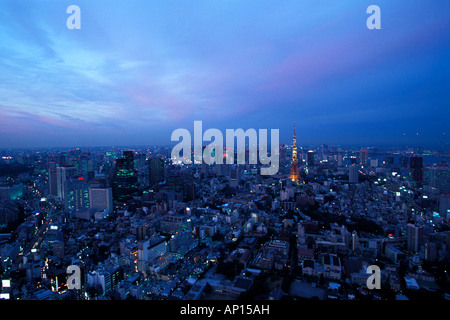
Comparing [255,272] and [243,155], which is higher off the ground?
[243,155]

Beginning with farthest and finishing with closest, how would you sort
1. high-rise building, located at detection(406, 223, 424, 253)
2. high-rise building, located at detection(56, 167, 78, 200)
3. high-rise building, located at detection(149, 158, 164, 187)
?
high-rise building, located at detection(149, 158, 164, 187) → high-rise building, located at detection(56, 167, 78, 200) → high-rise building, located at detection(406, 223, 424, 253)

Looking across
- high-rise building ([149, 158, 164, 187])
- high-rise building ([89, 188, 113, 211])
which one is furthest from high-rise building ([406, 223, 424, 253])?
high-rise building ([149, 158, 164, 187])

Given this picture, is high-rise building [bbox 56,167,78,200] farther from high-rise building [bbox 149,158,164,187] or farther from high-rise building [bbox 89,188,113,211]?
high-rise building [bbox 149,158,164,187]

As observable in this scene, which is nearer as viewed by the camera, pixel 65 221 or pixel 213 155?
pixel 65 221

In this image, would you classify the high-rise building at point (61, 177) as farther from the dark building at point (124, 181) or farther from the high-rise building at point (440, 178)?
the high-rise building at point (440, 178)

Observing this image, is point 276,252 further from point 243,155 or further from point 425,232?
point 243,155

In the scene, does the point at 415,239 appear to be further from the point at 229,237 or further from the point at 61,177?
the point at 61,177

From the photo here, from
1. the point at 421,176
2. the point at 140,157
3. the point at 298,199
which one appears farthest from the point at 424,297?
the point at 140,157
